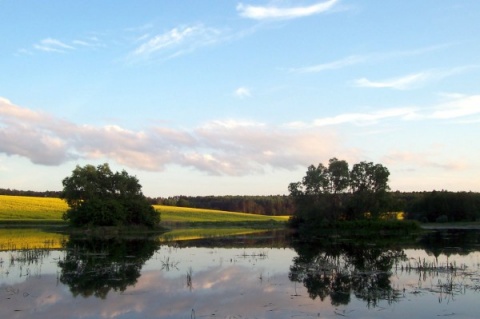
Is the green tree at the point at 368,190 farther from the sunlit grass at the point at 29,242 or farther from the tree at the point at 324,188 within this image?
the sunlit grass at the point at 29,242

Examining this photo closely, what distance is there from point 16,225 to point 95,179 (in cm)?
1352

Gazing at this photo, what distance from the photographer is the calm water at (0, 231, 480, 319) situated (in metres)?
15.1

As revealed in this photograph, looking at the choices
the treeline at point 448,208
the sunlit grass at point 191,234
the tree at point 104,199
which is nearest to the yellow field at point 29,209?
the tree at point 104,199

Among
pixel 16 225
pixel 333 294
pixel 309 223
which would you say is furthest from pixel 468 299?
pixel 16 225

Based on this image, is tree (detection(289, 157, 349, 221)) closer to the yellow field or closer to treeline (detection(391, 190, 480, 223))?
treeline (detection(391, 190, 480, 223))

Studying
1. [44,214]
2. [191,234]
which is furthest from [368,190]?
[44,214]

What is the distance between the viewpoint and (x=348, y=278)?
21516 mm

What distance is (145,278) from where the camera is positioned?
861 inches

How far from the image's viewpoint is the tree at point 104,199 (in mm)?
69188

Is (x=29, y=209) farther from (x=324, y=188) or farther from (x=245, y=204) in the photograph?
(x=245, y=204)

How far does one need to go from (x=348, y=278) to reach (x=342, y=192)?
5571 centimetres

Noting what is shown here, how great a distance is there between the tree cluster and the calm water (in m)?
42.9

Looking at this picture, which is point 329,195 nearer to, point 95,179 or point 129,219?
point 129,219

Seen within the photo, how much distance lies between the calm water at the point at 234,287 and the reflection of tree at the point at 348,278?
4 centimetres
